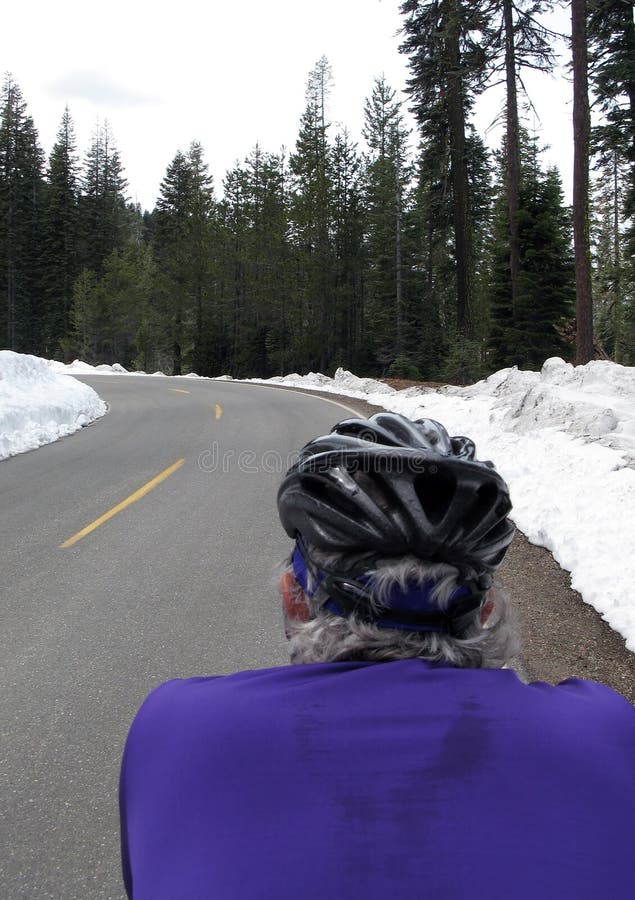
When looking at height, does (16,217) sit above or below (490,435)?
above

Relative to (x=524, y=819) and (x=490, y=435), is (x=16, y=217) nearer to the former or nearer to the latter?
(x=490, y=435)

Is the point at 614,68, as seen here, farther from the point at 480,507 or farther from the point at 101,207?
the point at 101,207

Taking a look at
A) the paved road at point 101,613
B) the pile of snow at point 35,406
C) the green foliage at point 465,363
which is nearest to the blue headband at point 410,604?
the paved road at point 101,613

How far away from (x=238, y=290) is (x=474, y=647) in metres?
50.7

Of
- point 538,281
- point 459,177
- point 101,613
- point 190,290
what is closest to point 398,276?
point 459,177

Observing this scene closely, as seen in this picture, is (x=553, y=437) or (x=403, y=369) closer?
(x=553, y=437)

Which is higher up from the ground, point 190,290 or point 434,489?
point 190,290

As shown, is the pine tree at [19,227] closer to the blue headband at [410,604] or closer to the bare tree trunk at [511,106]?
the bare tree trunk at [511,106]

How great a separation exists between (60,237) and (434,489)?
7566cm

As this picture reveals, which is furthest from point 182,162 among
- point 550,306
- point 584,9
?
point 584,9

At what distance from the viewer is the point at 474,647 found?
52.4 inches

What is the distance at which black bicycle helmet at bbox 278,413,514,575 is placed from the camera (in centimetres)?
128

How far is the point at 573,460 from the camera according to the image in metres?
7.42

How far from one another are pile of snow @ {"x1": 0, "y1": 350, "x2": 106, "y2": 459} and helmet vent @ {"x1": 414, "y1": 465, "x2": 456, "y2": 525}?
10.9m
